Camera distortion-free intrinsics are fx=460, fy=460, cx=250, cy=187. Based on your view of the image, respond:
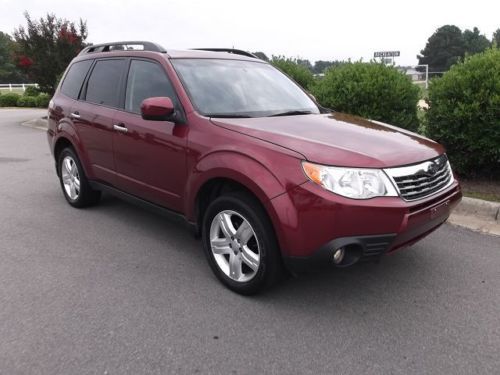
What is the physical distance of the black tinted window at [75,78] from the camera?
5.15 meters

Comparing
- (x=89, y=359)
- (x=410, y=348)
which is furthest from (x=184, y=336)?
(x=410, y=348)

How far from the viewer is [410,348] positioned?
2.71 meters

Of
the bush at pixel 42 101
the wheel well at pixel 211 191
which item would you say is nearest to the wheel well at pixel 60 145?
the wheel well at pixel 211 191

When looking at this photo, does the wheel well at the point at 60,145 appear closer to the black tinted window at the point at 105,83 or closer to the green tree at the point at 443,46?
the black tinted window at the point at 105,83

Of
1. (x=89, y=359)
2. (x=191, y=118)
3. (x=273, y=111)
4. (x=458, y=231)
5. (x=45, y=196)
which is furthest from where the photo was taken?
(x=45, y=196)

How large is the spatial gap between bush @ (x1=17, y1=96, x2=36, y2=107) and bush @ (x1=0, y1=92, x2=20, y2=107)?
2.59 ft

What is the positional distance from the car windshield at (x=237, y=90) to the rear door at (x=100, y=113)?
894 mm

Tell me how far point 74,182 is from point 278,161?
11.0ft

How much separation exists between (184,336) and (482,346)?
5.85 ft

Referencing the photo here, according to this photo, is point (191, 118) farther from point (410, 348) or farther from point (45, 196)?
point (45, 196)

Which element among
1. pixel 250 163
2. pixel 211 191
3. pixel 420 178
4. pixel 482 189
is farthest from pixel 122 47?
pixel 482 189

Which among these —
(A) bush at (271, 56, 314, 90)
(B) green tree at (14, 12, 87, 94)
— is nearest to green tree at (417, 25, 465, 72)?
(B) green tree at (14, 12, 87, 94)

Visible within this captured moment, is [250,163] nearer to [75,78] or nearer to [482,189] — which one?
[75,78]

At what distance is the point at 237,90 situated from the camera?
12.9 feet
